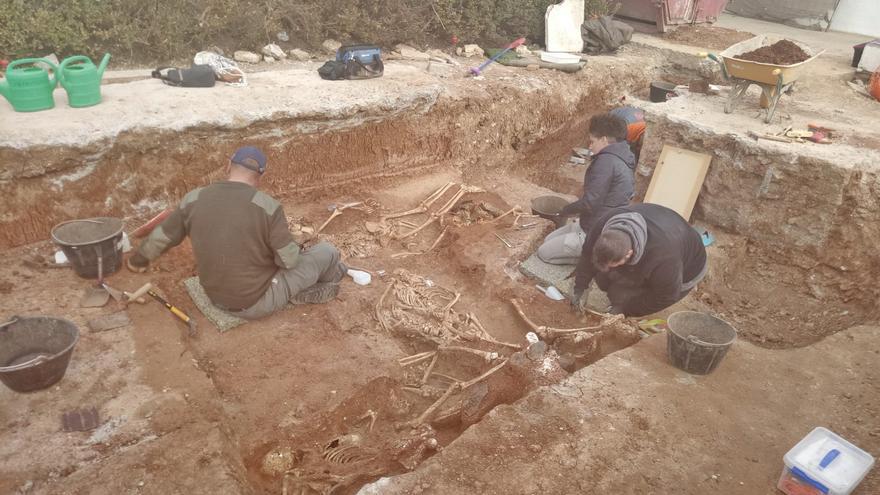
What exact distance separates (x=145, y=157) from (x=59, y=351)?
2499 millimetres

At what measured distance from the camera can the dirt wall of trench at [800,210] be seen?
650cm

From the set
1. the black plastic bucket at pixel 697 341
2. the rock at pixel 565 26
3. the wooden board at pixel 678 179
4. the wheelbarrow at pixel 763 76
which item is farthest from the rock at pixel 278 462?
the rock at pixel 565 26

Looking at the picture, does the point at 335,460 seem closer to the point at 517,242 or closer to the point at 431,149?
the point at 517,242

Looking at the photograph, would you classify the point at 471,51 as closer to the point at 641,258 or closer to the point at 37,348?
the point at 641,258

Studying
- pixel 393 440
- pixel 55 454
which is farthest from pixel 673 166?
pixel 55 454

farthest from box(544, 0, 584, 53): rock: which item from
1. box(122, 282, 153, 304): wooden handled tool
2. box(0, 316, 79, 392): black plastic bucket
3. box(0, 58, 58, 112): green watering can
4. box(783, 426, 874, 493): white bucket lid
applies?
box(0, 316, 79, 392): black plastic bucket

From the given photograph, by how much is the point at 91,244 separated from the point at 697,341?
4894 millimetres

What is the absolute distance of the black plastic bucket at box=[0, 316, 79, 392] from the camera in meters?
3.63

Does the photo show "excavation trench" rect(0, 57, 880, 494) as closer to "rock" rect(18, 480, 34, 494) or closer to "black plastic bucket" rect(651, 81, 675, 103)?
"rock" rect(18, 480, 34, 494)

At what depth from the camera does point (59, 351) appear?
13.1ft

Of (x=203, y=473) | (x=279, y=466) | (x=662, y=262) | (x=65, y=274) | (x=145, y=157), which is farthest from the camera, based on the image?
(x=145, y=157)

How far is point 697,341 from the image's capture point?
4121mm

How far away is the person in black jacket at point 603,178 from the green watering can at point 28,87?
5.49 metres

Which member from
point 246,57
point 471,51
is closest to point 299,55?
point 246,57
